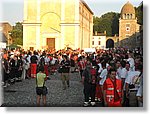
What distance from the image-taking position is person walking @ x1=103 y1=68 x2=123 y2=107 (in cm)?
594

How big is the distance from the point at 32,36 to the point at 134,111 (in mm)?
24651

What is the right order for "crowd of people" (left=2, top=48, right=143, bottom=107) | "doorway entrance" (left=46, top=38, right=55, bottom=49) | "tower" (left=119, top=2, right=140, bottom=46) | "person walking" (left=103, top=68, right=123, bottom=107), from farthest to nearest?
"doorway entrance" (left=46, top=38, right=55, bottom=49) < "tower" (left=119, top=2, right=140, bottom=46) < "crowd of people" (left=2, top=48, right=143, bottom=107) < "person walking" (left=103, top=68, right=123, bottom=107)

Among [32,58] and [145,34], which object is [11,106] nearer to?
[145,34]

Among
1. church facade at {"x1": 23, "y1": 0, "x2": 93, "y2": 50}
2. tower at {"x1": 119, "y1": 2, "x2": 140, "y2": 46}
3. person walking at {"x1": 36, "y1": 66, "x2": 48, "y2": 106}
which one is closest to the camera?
person walking at {"x1": 36, "y1": 66, "x2": 48, "y2": 106}

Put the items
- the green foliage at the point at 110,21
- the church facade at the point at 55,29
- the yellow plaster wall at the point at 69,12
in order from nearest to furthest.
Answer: the green foliage at the point at 110,21 → the yellow plaster wall at the point at 69,12 → the church facade at the point at 55,29

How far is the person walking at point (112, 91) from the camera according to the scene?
5.94 meters

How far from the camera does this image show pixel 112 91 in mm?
6004

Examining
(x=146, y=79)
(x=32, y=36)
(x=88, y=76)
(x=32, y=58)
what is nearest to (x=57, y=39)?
(x=32, y=36)

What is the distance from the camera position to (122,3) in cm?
793

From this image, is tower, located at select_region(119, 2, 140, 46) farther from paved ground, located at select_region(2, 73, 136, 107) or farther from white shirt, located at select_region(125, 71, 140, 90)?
paved ground, located at select_region(2, 73, 136, 107)

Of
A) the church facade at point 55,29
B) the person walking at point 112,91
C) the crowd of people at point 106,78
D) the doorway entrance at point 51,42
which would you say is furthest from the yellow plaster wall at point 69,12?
the person walking at point 112,91

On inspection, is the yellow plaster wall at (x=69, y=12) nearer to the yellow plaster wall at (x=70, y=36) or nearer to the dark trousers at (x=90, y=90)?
the yellow plaster wall at (x=70, y=36)

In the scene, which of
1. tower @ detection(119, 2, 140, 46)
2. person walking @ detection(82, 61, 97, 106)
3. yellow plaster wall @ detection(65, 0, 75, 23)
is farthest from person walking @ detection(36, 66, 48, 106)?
yellow plaster wall @ detection(65, 0, 75, 23)

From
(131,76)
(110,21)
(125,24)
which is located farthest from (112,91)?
(125,24)
